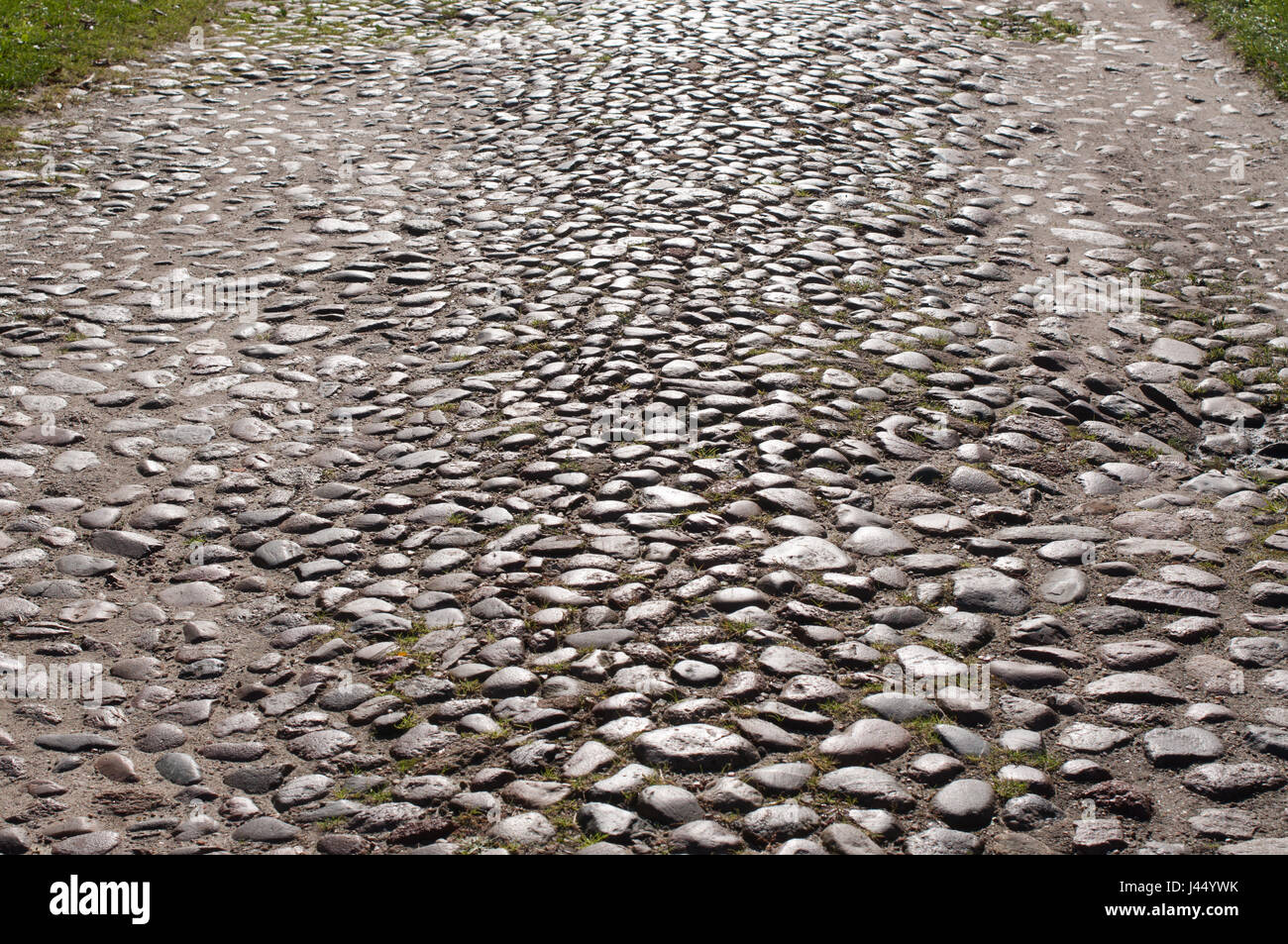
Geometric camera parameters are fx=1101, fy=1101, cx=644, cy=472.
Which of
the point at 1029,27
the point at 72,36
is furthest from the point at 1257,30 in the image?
the point at 72,36

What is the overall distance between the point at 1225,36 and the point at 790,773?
451 inches

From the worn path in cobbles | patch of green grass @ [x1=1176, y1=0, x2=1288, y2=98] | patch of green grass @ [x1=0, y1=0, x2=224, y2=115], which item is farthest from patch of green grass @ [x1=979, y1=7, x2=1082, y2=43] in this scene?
patch of green grass @ [x1=0, y1=0, x2=224, y2=115]

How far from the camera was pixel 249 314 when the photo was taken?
6.64 metres

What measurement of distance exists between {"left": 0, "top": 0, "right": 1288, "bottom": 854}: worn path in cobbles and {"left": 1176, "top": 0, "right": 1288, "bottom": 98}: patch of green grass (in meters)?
1.21

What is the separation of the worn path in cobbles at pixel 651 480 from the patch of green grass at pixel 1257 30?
1.21m

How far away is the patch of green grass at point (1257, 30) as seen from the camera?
1027 centimetres

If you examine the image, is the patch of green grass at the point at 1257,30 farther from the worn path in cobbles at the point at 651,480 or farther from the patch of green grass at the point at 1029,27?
the patch of green grass at the point at 1029,27

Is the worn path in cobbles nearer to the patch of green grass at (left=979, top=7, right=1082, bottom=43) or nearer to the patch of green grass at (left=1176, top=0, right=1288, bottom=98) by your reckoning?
the patch of green grass at (left=1176, top=0, right=1288, bottom=98)

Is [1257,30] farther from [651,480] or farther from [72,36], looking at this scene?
[72,36]

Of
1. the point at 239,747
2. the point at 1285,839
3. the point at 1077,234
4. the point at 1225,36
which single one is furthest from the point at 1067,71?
the point at 239,747

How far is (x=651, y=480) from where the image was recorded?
193 inches

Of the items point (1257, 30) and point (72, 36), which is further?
point (72, 36)

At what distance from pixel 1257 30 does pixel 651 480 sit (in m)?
9.86
